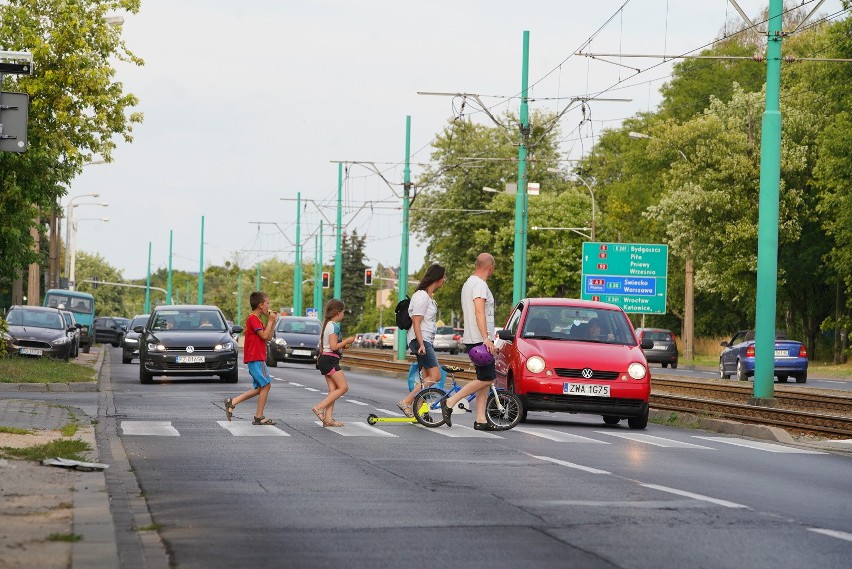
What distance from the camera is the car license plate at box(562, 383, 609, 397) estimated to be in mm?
18844

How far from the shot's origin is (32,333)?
121ft

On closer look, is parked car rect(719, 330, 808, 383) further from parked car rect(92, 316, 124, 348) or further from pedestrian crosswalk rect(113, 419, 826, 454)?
parked car rect(92, 316, 124, 348)

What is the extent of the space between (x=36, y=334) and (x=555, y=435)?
71.7 feet

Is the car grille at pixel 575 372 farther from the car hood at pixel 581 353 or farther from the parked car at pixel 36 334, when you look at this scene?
the parked car at pixel 36 334

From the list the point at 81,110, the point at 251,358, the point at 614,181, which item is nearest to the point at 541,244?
the point at 614,181

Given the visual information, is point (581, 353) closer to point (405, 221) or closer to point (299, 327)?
point (299, 327)

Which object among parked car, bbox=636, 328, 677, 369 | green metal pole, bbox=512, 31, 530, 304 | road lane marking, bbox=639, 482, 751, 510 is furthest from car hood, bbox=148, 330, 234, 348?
parked car, bbox=636, 328, 677, 369

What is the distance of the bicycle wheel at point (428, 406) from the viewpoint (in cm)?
1798

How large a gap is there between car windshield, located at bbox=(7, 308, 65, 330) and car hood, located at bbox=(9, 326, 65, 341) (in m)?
0.66

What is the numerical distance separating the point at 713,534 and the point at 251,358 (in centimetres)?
1061

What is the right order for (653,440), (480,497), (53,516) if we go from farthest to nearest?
(653,440) → (480,497) → (53,516)

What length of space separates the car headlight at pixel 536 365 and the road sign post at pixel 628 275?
3240 centimetres

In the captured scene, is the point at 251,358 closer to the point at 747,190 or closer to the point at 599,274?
the point at 599,274

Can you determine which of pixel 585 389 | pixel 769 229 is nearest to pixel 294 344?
pixel 769 229
